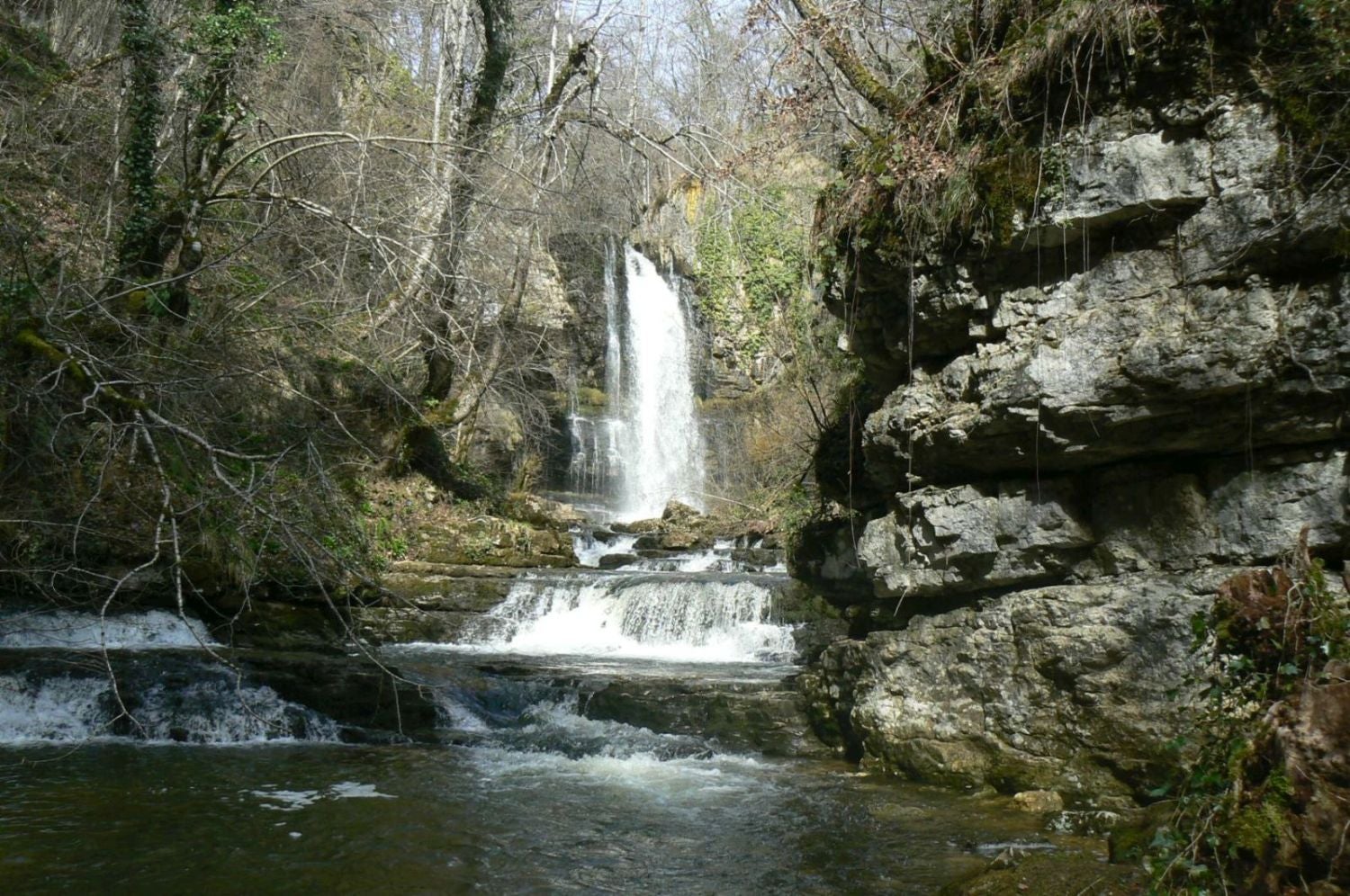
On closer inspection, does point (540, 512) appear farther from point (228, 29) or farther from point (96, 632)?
point (228, 29)

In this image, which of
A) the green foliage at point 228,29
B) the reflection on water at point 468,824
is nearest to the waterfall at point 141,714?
the reflection on water at point 468,824

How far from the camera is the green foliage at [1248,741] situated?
111 inches

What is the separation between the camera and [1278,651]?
10.1ft

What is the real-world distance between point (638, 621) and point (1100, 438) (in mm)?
6724

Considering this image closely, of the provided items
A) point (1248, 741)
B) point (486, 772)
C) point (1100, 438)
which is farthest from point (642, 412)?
point (1248, 741)

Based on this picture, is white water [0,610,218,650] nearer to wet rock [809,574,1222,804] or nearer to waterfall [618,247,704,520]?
wet rock [809,574,1222,804]

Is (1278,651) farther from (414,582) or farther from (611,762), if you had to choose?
(414,582)

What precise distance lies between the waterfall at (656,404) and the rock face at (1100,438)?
1259 cm

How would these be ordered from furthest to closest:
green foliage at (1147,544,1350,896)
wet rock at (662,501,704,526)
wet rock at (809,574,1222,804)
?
wet rock at (662,501,704,526) < wet rock at (809,574,1222,804) < green foliage at (1147,544,1350,896)

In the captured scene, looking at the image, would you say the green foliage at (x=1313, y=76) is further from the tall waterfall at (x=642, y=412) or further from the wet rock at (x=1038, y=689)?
the tall waterfall at (x=642, y=412)

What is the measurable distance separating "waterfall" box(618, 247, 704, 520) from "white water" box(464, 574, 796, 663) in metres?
7.25

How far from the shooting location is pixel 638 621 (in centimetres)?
1136

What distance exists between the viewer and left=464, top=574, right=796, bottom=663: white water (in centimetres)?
1066

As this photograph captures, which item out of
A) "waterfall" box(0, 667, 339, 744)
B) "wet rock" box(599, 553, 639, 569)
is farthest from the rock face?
"wet rock" box(599, 553, 639, 569)
